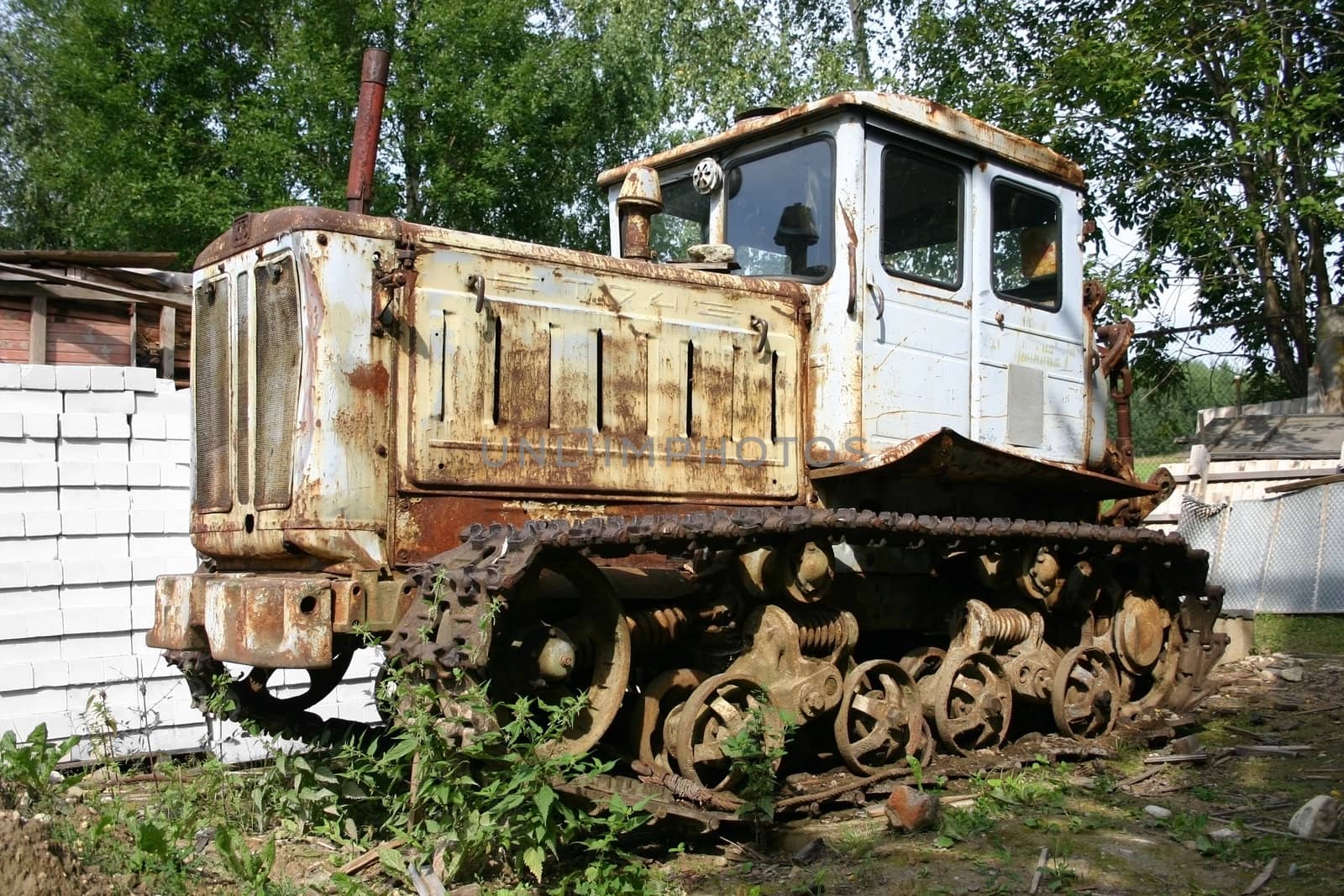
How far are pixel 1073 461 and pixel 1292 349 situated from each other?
10.4 meters

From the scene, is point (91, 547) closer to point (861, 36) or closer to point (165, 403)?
point (165, 403)

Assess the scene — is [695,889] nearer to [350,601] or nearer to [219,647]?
[350,601]

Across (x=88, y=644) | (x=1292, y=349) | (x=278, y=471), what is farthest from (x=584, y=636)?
(x=1292, y=349)

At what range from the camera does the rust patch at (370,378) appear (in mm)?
4645

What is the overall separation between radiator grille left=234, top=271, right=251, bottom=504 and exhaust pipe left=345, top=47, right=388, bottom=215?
0.56 metres

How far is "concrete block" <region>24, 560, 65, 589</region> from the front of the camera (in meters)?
7.11

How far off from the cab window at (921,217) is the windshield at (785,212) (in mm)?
292

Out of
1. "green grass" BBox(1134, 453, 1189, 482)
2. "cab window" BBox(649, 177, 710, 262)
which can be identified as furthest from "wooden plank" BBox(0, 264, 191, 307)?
"green grass" BBox(1134, 453, 1189, 482)

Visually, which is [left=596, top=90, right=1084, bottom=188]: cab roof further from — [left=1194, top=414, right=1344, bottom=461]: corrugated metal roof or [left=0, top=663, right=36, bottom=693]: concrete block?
[left=1194, top=414, right=1344, bottom=461]: corrugated metal roof

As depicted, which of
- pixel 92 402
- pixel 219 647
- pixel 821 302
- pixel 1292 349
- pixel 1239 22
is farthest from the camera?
pixel 1292 349

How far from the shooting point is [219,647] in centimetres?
470

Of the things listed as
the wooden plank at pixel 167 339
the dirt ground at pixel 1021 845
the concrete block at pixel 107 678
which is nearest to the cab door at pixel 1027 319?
the dirt ground at pixel 1021 845

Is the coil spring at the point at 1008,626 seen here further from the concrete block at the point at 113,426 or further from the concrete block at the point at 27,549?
the concrete block at the point at 27,549

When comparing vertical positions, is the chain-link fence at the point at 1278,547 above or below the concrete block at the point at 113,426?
below
